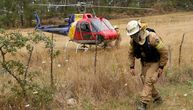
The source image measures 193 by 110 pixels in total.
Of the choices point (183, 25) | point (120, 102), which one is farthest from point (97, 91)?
point (183, 25)

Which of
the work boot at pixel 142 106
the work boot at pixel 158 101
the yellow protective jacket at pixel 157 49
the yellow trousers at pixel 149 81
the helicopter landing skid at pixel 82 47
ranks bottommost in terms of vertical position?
the helicopter landing skid at pixel 82 47

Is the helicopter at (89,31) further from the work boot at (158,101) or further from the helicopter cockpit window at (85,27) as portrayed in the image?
the work boot at (158,101)

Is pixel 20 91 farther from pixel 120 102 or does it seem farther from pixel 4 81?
pixel 120 102

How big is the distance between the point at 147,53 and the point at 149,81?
0.51 metres

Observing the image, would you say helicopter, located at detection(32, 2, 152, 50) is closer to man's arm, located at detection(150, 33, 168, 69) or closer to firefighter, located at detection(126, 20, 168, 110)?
firefighter, located at detection(126, 20, 168, 110)

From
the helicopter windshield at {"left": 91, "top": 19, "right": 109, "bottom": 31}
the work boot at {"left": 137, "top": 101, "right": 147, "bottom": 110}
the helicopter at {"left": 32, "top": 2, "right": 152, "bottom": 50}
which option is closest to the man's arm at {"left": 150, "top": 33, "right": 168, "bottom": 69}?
the work boot at {"left": 137, "top": 101, "right": 147, "bottom": 110}

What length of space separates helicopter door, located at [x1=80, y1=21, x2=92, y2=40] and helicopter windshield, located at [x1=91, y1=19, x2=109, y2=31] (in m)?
0.26

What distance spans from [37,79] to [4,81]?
667 millimetres

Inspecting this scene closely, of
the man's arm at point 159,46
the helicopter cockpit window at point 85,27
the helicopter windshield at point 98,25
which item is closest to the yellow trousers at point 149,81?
the man's arm at point 159,46

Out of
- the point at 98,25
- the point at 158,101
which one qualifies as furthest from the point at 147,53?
the point at 98,25

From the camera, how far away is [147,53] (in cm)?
910

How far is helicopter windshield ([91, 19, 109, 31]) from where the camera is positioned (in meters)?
22.7

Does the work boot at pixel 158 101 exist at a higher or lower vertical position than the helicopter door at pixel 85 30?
higher

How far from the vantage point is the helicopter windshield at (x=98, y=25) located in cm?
2267
